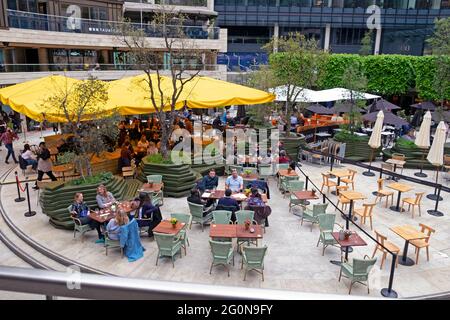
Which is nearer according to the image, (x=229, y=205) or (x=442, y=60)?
(x=229, y=205)

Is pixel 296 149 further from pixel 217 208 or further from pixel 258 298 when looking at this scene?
pixel 258 298

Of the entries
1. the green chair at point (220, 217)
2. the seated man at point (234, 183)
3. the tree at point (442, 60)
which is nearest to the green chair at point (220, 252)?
the green chair at point (220, 217)

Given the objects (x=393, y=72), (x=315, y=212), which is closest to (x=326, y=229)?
(x=315, y=212)

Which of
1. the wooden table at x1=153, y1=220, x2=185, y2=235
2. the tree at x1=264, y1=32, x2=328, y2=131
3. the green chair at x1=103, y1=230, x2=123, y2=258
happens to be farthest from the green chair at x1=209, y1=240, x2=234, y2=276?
the tree at x1=264, y1=32, x2=328, y2=131

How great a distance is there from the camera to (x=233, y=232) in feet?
32.8

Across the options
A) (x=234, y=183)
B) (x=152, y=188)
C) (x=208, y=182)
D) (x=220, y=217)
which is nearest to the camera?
(x=220, y=217)

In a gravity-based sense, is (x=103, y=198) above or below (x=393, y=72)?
below

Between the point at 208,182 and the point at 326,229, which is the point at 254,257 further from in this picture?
the point at 208,182

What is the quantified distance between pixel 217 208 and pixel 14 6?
2619 cm

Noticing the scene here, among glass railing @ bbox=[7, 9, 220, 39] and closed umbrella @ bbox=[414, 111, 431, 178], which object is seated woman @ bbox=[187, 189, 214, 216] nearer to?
closed umbrella @ bbox=[414, 111, 431, 178]

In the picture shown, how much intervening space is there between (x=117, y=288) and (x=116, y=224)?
30.3ft

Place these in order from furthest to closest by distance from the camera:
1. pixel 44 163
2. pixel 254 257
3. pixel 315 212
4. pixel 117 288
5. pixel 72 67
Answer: pixel 72 67, pixel 44 163, pixel 315 212, pixel 254 257, pixel 117 288

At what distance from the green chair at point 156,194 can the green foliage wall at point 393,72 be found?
19897 mm

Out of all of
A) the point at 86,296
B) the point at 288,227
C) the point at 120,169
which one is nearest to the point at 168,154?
the point at 120,169
